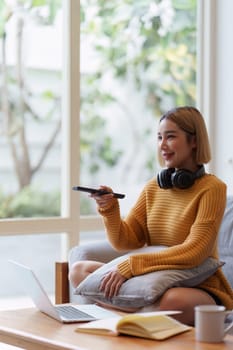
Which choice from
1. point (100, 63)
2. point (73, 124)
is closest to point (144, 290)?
point (73, 124)

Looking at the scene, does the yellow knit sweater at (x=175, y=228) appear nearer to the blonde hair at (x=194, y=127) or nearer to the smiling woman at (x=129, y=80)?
the blonde hair at (x=194, y=127)

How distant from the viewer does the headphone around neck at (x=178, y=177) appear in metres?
3.10

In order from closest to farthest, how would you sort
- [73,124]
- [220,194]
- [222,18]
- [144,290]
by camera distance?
[144,290], [220,194], [73,124], [222,18]

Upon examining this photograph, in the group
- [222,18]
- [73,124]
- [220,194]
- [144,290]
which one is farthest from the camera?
[222,18]

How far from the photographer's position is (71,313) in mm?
2729

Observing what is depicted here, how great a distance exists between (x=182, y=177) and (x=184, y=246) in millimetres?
283

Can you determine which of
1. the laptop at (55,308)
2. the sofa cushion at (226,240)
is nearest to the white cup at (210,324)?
the laptop at (55,308)

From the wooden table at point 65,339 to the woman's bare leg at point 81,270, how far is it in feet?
1.55

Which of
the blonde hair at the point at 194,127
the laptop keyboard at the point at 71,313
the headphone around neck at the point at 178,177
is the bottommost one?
the laptop keyboard at the point at 71,313

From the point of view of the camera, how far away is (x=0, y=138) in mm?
4465

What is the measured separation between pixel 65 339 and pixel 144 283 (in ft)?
1.75

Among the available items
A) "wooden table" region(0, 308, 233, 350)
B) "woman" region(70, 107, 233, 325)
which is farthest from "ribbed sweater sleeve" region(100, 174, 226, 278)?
"wooden table" region(0, 308, 233, 350)

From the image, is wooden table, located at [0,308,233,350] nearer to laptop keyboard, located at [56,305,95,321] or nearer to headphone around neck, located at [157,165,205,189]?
laptop keyboard, located at [56,305,95,321]

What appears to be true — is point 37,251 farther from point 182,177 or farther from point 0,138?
point 182,177
